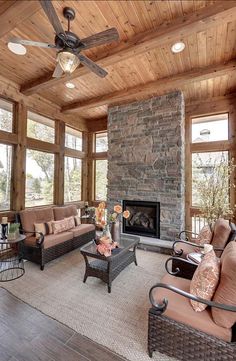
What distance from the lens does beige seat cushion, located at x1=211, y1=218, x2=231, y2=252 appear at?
262 cm

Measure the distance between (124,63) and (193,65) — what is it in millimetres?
1238

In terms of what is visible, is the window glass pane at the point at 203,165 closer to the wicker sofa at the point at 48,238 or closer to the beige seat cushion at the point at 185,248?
the beige seat cushion at the point at 185,248

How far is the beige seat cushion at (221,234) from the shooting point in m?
2.62

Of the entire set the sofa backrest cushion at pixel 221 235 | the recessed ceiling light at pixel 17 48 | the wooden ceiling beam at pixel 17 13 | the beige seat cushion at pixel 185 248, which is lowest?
the beige seat cushion at pixel 185 248

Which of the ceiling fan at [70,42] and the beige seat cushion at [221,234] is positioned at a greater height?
the ceiling fan at [70,42]

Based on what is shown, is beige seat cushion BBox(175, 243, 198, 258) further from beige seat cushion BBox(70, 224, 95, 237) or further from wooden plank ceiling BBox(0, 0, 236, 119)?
wooden plank ceiling BBox(0, 0, 236, 119)

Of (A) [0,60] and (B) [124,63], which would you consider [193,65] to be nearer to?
(B) [124,63]

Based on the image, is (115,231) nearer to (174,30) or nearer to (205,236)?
(205,236)

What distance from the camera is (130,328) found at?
6.57 ft

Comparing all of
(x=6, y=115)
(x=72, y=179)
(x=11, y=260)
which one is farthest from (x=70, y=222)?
(x=6, y=115)

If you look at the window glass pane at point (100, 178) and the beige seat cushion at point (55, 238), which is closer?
the beige seat cushion at point (55, 238)

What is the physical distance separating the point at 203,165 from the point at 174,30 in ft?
10.2

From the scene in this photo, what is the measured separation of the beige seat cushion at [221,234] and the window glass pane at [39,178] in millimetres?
3926

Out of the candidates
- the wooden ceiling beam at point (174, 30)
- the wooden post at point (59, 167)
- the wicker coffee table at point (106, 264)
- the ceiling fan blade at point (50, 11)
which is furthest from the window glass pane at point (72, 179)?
the ceiling fan blade at point (50, 11)
